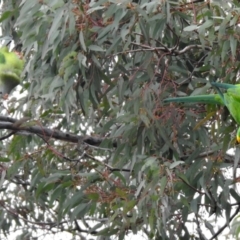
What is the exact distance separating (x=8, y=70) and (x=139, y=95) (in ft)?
2.99

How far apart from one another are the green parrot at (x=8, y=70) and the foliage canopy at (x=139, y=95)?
0.67m

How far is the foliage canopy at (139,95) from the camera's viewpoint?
1989mm

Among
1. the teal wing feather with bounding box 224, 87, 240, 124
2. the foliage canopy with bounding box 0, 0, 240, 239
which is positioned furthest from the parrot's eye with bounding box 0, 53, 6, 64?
the foliage canopy with bounding box 0, 0, 240, 239

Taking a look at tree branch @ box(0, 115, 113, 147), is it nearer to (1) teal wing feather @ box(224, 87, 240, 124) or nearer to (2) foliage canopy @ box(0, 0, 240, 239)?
(2) foliage canopy @ box(0, 0, 240, 239)

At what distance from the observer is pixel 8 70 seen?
119cm

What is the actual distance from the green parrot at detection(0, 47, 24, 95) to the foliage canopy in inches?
26.2

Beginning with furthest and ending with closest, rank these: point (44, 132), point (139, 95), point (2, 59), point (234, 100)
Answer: point (44, 132) → point (139, 95) → point (234, 100) → point (2, 59)

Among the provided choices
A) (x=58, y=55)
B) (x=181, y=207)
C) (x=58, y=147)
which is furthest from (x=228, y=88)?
(x=58, y=147)

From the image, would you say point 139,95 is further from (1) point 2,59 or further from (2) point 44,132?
(1) point 2,59

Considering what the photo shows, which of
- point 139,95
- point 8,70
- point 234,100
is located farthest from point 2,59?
point 139,95

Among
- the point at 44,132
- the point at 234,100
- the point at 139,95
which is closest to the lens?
the point at 234,100

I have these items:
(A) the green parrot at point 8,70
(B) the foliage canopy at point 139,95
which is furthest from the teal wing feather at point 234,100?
Answer: (A) the green parrot at point 8,70

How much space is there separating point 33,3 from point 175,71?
562 mm

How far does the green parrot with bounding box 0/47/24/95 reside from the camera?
1.17 metres
